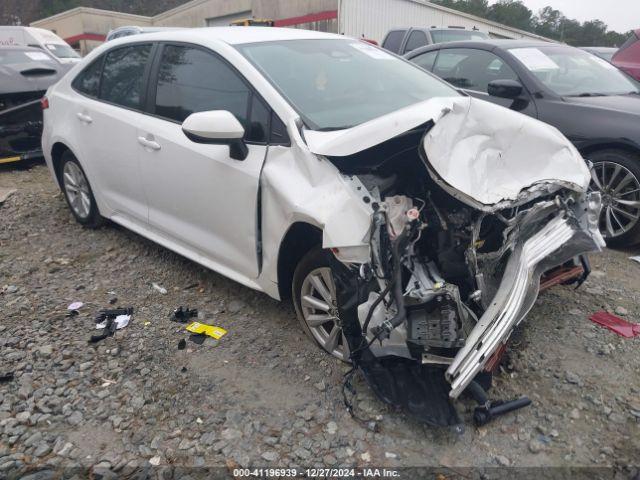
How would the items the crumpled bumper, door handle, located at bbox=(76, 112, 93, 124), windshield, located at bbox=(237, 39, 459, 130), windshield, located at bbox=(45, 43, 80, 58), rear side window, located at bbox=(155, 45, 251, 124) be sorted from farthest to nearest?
windshield, located at bbox=(45, 43, 80, 58)
door handle, located at bbox=(76, 112, 93, 124)
rear side window, located at bbox=(155, 45, 251, 124)
windshield, located at bbox=(237, 39, 459, 130)
the crumpled bumper

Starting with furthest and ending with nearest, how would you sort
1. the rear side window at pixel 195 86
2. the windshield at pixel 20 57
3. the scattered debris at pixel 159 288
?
the windshield at pixel 20 57
the scattered debris at pixel 159 288
the rear side window at pixel 195 86

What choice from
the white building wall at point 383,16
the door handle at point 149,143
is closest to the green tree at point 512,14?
the white building wall at point 383,16

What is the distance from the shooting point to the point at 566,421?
2.45 meters

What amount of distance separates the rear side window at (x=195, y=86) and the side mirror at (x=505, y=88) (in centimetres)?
258

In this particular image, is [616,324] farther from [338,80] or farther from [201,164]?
[201,164]

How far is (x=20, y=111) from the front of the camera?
6422 millimetres

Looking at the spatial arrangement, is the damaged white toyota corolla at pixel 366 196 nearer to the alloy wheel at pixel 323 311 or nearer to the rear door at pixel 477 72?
the alloy wheel at pixel 323 311

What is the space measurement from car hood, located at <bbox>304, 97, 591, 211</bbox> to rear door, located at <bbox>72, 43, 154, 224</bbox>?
5.56 feet

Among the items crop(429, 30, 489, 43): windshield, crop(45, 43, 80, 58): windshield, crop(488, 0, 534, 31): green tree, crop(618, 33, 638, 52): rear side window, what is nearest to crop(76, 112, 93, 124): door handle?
crop(618, 33, 638, 52): rear side window

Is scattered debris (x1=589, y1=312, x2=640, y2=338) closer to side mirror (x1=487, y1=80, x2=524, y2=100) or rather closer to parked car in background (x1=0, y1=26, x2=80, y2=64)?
side mirror (x1=487, y1=80, x2=524, y2=100)

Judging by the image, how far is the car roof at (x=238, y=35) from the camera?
11.1 ft

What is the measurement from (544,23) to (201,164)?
2526 inches

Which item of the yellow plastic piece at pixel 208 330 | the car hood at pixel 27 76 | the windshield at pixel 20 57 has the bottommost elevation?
the yellow plastic piece at pixel 208 330

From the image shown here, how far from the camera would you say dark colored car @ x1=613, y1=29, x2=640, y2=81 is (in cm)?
610
